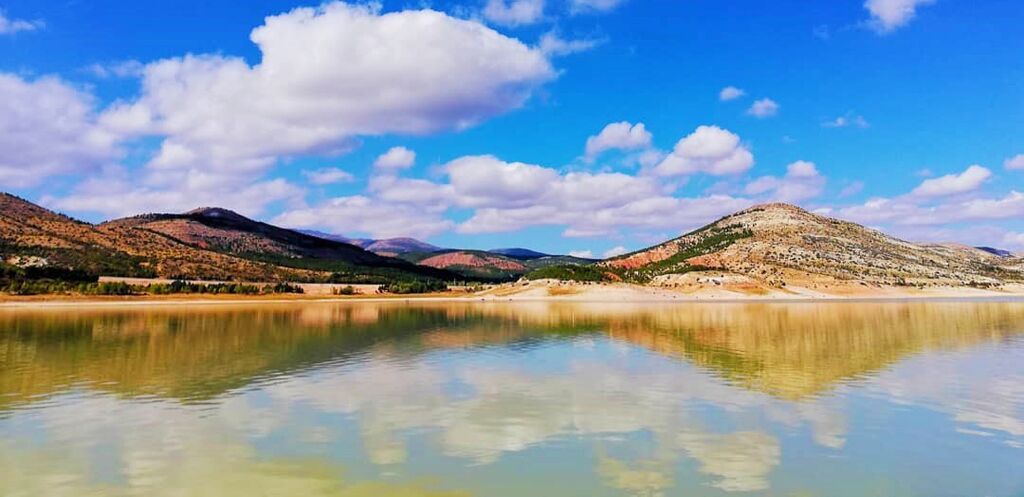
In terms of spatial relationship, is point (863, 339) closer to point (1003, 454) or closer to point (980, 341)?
point (980, 341)

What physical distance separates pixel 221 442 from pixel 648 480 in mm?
13579

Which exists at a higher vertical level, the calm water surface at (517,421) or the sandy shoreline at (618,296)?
the sandy shoreline at (618,296)

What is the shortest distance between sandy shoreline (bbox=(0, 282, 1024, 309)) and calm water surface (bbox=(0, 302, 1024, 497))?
112 metres

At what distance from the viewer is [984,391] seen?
28500mm

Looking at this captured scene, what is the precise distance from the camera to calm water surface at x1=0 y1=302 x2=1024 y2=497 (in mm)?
16281

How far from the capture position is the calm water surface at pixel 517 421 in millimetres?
16281

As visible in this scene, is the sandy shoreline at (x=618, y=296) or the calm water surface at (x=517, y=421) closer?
the calm water surface at (x=517, y=421)

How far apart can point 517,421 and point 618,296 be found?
492 ft

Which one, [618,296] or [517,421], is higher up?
[618,296]

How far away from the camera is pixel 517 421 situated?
2300 cm

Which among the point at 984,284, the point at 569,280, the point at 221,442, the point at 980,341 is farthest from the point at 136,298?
the point at 984,284

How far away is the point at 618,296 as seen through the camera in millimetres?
169875

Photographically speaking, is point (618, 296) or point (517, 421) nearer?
point (517, 421)

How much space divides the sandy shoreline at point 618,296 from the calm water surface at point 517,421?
4417 inches
